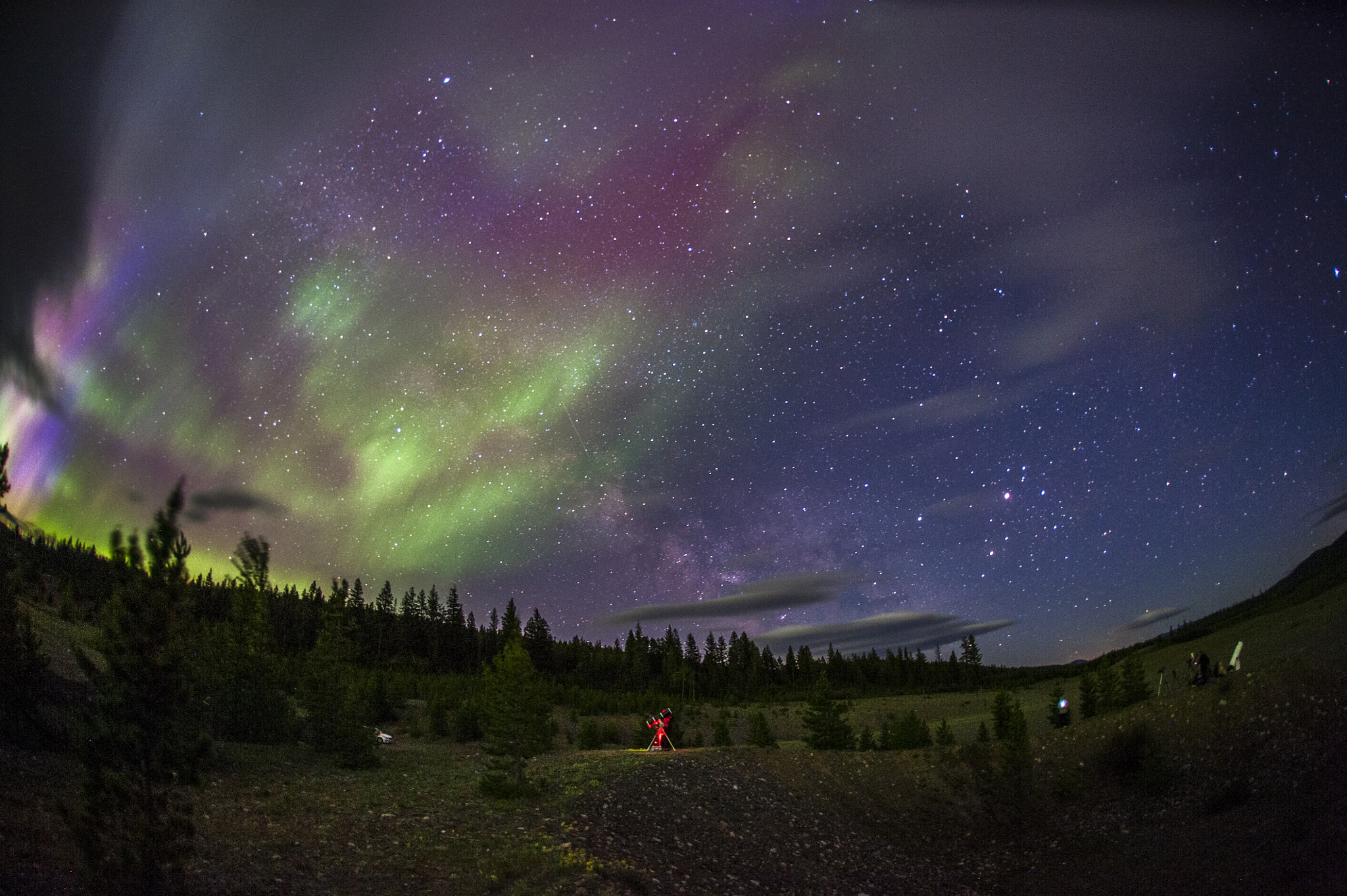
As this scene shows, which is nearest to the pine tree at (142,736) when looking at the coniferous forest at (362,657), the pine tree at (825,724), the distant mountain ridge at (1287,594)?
the coniferous forest at (362,657)

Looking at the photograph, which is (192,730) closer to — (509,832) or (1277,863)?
(509,832)

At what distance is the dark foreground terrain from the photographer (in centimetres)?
1543

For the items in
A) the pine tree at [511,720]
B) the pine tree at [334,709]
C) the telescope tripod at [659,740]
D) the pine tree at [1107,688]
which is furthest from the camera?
the pine tree at [1107,688]

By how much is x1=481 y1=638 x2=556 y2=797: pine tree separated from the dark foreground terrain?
0.91 m

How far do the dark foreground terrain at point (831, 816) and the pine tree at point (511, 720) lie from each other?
3.00 feet

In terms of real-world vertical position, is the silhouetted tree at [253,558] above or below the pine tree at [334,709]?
above

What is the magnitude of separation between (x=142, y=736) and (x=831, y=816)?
75.7 feet

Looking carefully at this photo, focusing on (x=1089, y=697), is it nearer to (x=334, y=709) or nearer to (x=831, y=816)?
(x=831, y=816)

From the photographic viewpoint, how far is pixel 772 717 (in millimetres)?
85625

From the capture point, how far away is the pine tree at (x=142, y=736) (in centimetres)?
991

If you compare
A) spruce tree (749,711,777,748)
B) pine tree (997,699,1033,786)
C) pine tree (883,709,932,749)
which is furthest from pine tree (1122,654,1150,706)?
spruce tree (749,711,777,748)

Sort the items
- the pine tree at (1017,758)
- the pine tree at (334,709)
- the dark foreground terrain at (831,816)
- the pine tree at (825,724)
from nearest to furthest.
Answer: the dark foreground terrain at (831,816)
the pine tree at (1017,758)
the pine tree at (334,709)
the pine tree at (825,724)

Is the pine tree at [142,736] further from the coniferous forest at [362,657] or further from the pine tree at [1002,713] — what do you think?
the pine tree at [1002,713]

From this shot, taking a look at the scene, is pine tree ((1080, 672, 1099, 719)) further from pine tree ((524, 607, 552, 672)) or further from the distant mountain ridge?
pine tree ((524, 607, 552, 672))
